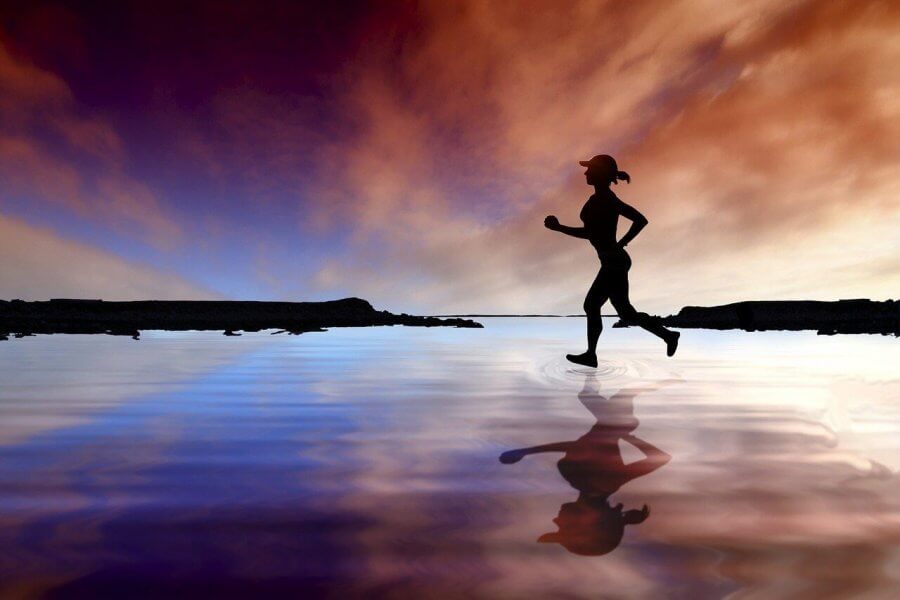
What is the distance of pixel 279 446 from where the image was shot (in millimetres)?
3199

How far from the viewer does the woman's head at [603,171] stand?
6223 millimetres

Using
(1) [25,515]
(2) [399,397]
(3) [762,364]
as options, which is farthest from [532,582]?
(3) [762,364]

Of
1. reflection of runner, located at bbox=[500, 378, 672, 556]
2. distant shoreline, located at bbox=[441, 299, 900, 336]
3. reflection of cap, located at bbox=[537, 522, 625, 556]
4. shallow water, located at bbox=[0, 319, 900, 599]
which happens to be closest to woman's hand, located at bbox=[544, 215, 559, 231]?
shallow water, located at bbox=[0, 319, 900, 599]

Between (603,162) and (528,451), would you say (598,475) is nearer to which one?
(528,451)

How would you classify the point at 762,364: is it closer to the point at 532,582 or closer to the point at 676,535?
the point at 676,535

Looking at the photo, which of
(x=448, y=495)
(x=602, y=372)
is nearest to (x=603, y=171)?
(x=602, y=372)

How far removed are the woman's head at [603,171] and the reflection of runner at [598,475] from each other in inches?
109

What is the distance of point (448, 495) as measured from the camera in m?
2.38

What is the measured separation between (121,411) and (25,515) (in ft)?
7.89

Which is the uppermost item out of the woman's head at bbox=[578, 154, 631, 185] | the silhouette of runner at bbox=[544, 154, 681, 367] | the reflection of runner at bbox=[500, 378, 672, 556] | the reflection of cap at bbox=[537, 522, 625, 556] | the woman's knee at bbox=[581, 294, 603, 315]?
the woman's head at bbox=[578, 154, 631, 185]

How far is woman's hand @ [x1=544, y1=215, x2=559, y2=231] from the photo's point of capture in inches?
246

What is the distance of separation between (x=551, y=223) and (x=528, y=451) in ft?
11.8

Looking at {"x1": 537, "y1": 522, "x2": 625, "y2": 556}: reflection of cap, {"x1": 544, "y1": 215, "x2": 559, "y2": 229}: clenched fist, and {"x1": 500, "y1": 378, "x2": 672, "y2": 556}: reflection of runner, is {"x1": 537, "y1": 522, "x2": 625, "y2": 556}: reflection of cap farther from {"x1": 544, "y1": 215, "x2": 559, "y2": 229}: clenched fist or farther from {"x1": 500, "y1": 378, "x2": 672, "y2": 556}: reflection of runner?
{"x1": 544, "y1": 215, "x2": 559, "y2": 229}: clenched fist

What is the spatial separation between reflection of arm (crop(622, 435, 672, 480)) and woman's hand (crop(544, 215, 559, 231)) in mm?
3213
